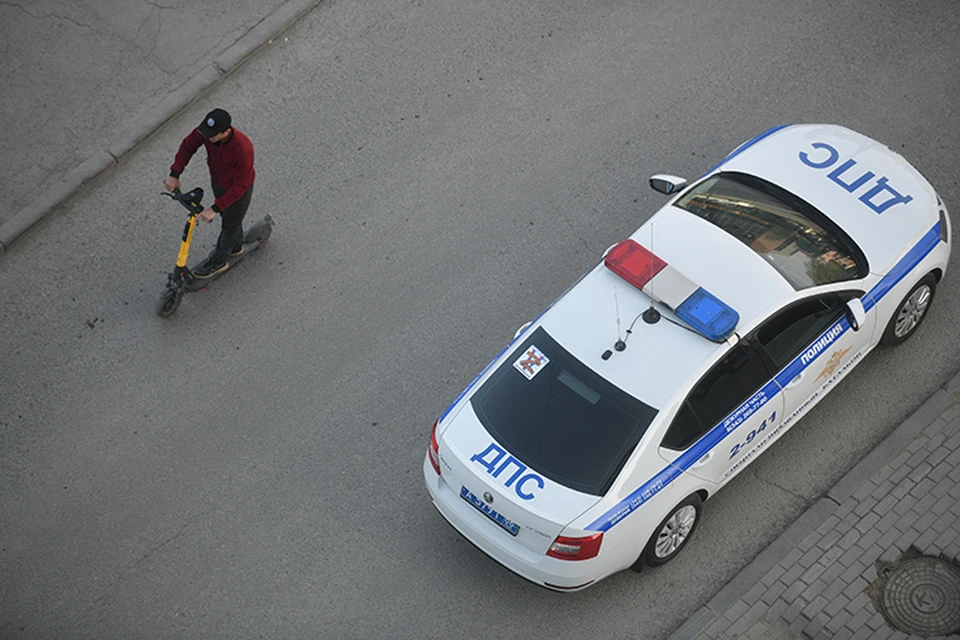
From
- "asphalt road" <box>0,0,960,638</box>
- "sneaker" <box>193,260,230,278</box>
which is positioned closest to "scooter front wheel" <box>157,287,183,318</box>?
"asphalt road" <box>0,0,960,638</box>

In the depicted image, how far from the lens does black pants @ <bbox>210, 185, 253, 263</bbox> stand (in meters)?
8.69

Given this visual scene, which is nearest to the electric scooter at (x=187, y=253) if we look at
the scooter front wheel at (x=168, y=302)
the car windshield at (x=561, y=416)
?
the scooter front wheel at (x=168, y=302)

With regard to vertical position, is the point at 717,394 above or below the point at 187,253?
below

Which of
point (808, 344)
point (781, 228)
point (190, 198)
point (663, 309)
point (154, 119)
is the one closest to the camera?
point (663, 309)

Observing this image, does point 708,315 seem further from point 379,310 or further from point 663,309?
point 379,310

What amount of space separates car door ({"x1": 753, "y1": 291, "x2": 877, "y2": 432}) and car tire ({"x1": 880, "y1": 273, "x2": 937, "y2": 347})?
0.39 metres

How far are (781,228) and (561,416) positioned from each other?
2.27 m

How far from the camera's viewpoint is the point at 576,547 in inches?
260

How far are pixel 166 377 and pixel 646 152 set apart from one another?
4799mm

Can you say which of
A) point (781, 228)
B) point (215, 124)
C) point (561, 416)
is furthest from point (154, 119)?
point (781, 228)

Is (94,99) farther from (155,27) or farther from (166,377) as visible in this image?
(166,377)

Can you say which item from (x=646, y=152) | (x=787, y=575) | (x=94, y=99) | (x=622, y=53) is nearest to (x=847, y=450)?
(x=787, y=575)

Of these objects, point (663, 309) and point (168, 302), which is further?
point (168, 302)

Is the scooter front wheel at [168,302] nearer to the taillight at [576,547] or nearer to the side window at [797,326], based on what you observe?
the taillight at [576,547]
